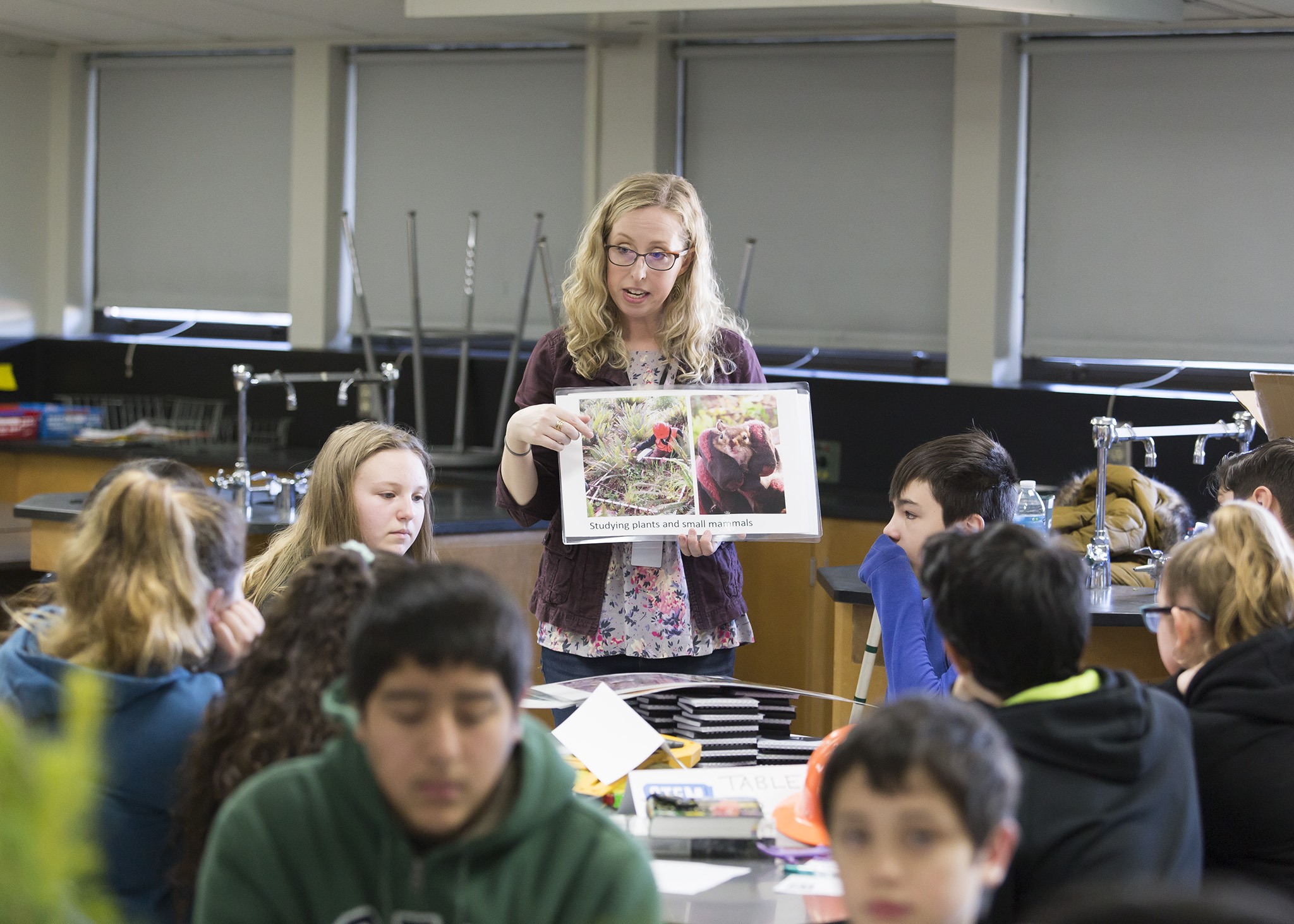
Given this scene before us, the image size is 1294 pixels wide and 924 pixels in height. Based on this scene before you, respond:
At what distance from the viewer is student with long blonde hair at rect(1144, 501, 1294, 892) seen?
180cm

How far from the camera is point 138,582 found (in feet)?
5.48

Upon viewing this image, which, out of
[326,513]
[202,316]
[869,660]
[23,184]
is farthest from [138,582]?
[23,184]

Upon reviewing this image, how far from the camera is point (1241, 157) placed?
4727 mm

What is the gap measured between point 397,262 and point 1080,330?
277 centimetres

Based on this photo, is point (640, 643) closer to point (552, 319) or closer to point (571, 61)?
point (552, 319)

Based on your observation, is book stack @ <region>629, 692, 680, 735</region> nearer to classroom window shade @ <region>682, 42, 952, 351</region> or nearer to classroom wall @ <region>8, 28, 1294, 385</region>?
classroom wall @ <region>8, 28, 1294, 385</region>

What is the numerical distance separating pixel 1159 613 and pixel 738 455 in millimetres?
867

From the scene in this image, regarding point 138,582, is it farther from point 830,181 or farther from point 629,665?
point 830,181

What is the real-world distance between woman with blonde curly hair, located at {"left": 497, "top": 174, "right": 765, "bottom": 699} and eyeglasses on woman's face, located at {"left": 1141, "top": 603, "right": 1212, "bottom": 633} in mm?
740

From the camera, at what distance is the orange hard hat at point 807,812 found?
1.86 meters

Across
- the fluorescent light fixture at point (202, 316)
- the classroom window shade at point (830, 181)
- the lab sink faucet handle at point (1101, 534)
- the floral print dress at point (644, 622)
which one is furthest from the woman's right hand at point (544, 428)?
the fluorescent light fixture at point (202, 316)

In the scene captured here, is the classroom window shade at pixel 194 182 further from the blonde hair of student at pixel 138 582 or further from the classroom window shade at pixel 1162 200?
the blonde hair of student at pixel 138 582

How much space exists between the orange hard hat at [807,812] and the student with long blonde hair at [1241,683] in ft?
1.56

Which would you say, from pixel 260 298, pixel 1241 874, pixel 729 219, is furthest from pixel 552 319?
pixel 1241 874
